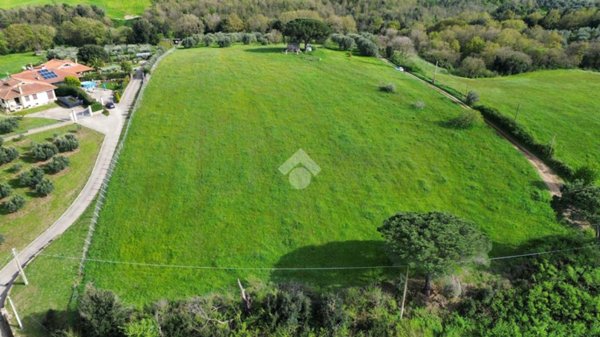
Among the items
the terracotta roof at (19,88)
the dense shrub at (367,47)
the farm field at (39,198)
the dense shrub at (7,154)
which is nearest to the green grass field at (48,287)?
the farm field at (39,198)

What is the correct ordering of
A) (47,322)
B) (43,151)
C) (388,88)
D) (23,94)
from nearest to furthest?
(47,322) → (43,151) → (23,94) → (388,88)

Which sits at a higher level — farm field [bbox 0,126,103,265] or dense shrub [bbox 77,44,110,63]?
dense shrub [bbox 77,44,110,63]

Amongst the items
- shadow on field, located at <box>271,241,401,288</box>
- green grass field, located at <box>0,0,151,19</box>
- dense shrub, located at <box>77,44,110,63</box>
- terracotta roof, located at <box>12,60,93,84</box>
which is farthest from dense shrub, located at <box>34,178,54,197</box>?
green grass field, located at <box>0,0,151,19</box>

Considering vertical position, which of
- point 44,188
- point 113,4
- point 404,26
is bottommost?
point 44,188

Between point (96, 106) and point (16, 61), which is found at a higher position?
point (96, 106)

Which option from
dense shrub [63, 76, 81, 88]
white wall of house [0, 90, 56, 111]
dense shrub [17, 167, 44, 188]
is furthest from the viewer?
dense shrub [63, 76, 81, 88]

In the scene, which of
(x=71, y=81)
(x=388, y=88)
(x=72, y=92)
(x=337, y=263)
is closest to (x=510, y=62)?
(x=388, y=88)

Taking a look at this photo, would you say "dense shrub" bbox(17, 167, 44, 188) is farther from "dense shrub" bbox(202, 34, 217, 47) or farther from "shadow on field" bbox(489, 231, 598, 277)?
"dense shrub" bbox(202, 34, 217, 47)

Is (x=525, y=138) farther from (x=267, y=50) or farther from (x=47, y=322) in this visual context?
(x=267, y=50)
